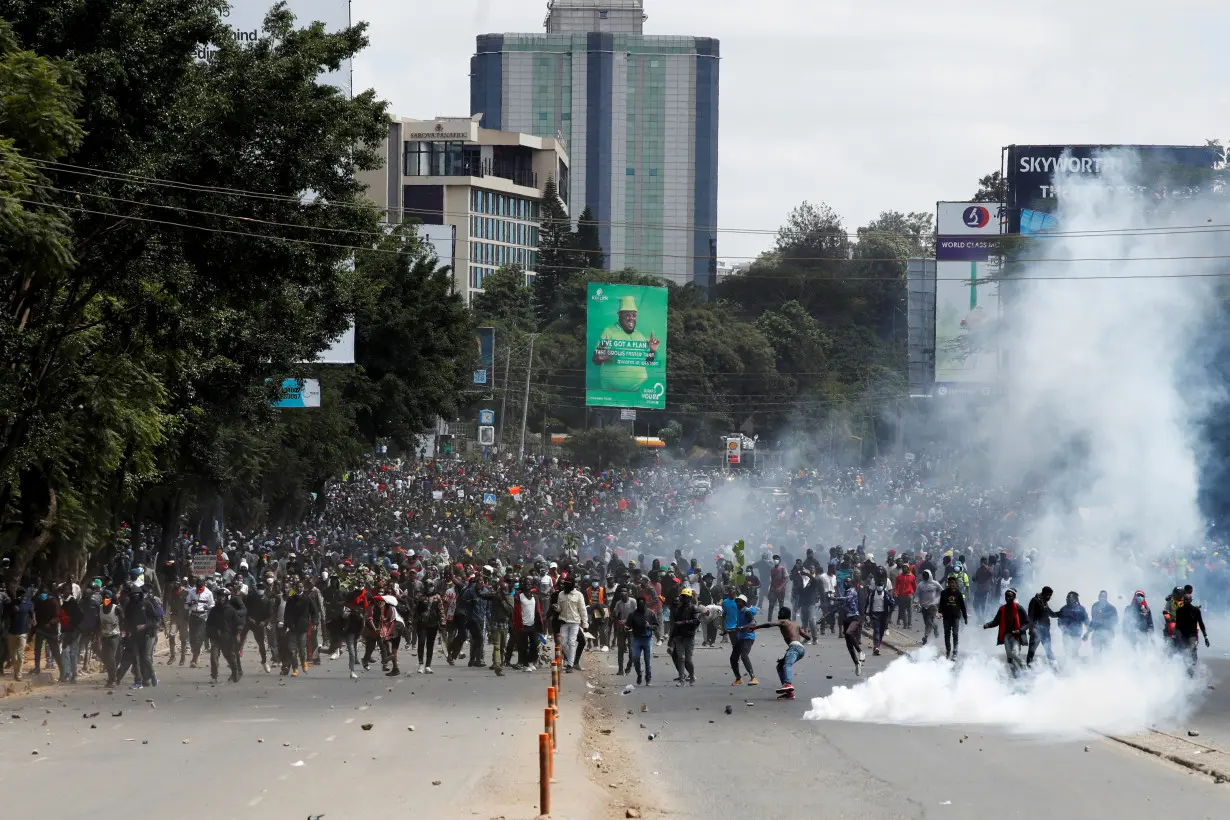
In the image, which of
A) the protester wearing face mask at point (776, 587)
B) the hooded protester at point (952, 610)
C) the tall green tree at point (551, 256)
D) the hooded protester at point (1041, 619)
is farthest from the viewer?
the tall green tree at point (551, 256)

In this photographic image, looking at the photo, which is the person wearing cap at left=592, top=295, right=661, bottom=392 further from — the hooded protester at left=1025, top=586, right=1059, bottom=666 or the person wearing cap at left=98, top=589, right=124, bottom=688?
the hooded protester at left=1025, top=586, right=1059, bottom=666

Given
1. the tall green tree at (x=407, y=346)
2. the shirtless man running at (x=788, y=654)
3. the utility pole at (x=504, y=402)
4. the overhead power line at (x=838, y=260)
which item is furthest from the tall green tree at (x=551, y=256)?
the shirtless man running at (x=788, y=654)

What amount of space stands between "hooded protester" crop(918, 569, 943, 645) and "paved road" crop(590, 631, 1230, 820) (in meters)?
10.3

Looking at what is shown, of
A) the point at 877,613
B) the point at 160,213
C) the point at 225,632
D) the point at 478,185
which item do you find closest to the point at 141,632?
the point at 225,632

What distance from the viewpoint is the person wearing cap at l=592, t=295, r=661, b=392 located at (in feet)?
163

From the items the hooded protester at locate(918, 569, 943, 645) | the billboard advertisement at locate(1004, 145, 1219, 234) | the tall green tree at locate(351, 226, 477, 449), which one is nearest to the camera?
the hooded protester at locate(918, 569, 943, 645)

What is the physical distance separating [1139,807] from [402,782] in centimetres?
571

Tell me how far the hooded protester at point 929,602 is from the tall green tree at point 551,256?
283ft

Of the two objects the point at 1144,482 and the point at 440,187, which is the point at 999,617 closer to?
the point at 1144,482

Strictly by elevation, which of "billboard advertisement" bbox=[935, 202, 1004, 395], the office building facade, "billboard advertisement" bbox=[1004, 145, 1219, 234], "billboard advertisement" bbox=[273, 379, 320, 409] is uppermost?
the office building facade

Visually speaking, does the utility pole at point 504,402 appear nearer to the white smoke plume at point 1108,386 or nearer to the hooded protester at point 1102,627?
the white smoke plume at point 1108,386

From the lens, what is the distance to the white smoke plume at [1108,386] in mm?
42203

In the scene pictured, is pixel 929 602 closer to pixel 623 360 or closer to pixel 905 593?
pixel 905 593

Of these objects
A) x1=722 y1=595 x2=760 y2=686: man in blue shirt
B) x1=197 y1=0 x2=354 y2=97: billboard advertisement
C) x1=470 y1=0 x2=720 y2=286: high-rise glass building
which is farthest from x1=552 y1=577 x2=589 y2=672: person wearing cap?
x1=470 y1=0 x2=720 y2=286: high-rise glass building
